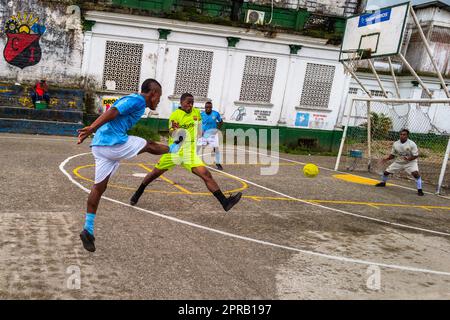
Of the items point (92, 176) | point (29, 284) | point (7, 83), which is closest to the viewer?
point (29, 284)

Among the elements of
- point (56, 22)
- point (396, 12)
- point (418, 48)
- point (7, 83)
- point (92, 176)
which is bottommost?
point (92, 176)

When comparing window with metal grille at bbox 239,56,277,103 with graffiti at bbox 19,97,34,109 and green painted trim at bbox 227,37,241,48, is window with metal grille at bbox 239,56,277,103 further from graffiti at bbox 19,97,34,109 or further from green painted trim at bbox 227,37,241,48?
graffiti at bbox 19,97,34,109

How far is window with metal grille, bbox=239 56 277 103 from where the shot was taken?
2050cm

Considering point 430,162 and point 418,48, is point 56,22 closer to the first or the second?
point 430,162

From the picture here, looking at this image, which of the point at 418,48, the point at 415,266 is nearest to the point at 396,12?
the point at 415,266

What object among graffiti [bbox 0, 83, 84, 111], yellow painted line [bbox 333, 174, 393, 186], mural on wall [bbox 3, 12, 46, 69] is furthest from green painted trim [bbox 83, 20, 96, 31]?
yellow painted line [bbox 333, 174, 393, 186]

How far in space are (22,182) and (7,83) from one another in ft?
38.3

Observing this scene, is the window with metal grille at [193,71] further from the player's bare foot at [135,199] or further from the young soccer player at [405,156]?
the player's bare foot at [135,199]

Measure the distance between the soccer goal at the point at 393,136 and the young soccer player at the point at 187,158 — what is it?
7.78m

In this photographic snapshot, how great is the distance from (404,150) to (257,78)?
9.45m

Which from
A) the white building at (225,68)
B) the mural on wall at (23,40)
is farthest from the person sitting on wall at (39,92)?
the white building at (225,68)

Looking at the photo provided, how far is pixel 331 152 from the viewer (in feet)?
71.9

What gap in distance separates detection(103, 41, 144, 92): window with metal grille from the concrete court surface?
890 cm

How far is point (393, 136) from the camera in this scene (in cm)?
2020
